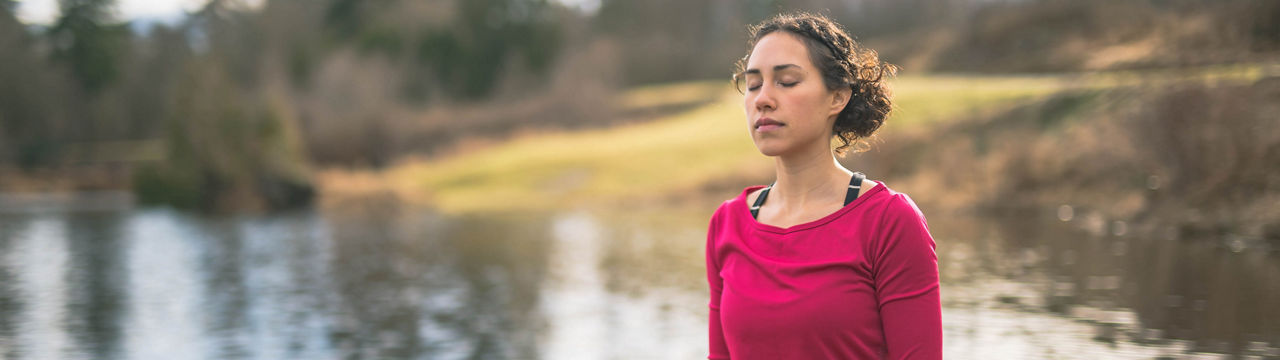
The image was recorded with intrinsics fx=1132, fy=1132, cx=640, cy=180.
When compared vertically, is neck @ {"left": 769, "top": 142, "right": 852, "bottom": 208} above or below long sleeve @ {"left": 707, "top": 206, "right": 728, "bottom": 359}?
above

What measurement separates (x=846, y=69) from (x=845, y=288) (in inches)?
17.2

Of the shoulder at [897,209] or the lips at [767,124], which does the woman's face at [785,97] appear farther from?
the shoulder at [897,209]

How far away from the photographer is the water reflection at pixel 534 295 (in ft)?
34.0

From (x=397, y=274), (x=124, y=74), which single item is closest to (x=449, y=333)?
(x=397, y=274)

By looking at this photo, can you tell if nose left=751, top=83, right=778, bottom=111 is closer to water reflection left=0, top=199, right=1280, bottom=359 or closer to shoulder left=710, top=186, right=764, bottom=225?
shoulder left=710, top=186, right=764, bottom=225

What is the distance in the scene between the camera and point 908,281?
213 centimetres

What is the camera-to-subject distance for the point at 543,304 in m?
13.5

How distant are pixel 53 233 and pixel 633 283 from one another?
17.3 metres

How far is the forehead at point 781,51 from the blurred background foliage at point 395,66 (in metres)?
30.7

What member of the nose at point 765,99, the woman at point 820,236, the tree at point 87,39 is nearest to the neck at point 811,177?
the woman at point 820,236

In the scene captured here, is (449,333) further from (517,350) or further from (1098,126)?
(1098,126)

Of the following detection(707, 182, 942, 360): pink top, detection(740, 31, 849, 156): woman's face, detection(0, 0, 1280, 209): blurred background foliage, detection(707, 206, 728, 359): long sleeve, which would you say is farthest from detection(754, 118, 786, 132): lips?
detection(0, 0, 1280, 209): blurred background foliage

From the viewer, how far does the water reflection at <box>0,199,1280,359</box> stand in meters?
10.4

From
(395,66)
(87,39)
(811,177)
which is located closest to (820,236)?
(811,177)
